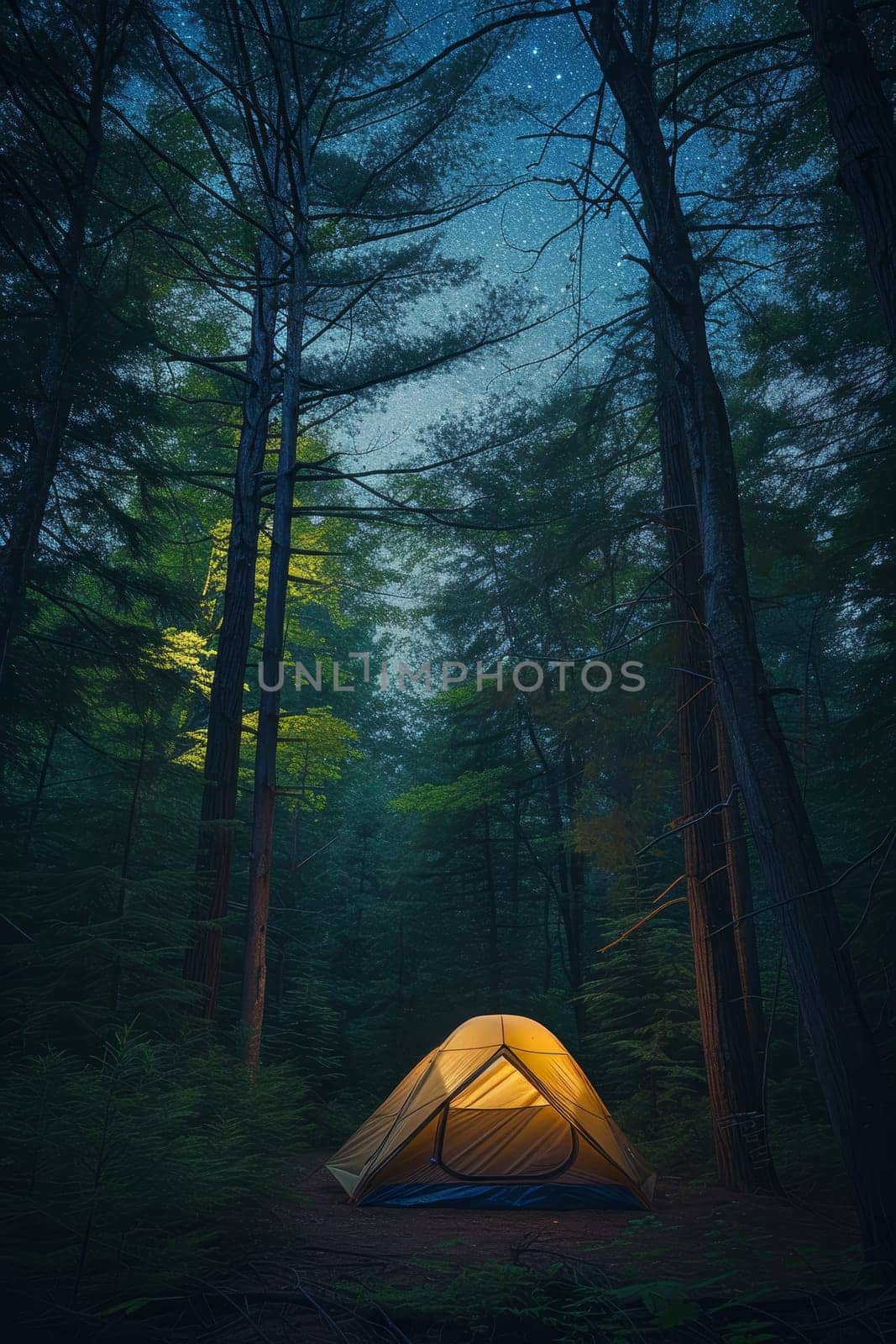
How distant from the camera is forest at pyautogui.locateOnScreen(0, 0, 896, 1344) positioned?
12.1 feet

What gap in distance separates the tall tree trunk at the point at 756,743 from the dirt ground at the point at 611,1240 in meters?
0.67

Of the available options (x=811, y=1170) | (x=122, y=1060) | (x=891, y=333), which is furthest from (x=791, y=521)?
(x=122, y=1060)

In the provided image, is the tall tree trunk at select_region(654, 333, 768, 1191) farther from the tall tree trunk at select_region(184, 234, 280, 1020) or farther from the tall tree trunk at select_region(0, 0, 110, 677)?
the tall tree trunk at select_region(0, 0, 110, 677)

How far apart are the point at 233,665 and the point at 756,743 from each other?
20.4 ft

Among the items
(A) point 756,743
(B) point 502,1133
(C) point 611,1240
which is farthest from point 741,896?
(A) point 756,743

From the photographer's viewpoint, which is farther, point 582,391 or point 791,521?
point 582,391

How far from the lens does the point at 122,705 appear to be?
8.71m

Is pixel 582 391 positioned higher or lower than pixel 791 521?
higher

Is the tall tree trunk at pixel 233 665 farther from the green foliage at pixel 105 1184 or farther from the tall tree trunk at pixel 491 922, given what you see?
the tall tree trunk at pixel 491 922

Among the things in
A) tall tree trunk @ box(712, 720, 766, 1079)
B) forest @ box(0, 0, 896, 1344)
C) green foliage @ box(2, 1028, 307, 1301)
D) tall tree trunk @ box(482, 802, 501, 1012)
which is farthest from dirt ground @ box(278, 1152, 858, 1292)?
tall tree trunk @ box(482, 802, 501, 1012)

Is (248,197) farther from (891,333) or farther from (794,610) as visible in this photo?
(794,610)

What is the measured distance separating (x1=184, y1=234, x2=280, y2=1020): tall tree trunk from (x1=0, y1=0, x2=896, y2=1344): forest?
5cm

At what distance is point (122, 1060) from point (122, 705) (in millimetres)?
5652

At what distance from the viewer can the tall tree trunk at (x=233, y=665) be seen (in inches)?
311
